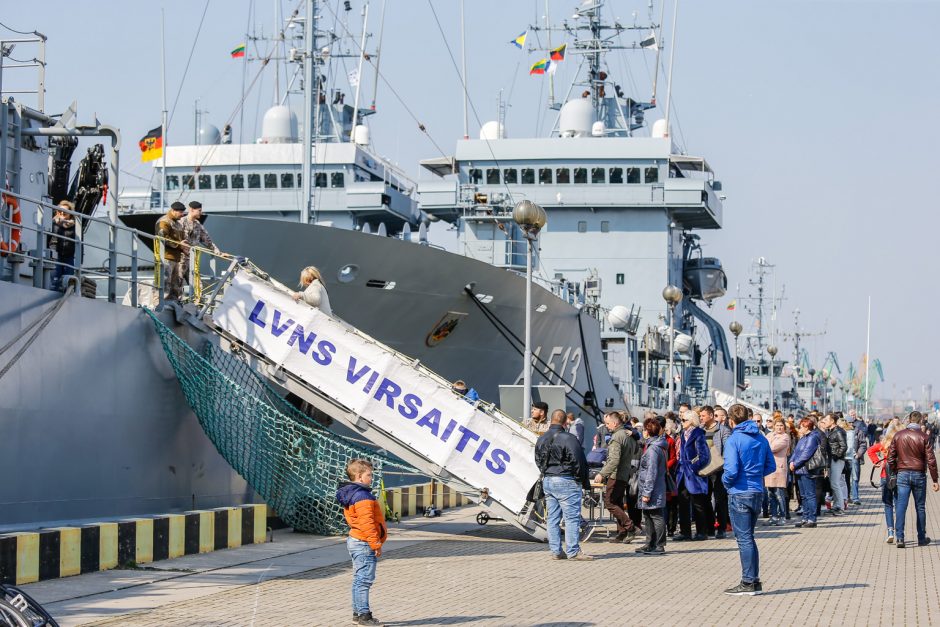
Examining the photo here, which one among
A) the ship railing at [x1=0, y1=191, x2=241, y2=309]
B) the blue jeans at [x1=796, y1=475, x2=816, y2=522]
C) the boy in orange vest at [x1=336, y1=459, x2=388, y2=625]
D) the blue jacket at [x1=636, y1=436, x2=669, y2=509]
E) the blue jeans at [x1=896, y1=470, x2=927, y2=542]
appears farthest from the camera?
the blue jeans at [x1=796, y1=475, x2=816, y2=522]

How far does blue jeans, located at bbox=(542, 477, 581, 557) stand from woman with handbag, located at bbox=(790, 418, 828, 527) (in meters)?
6.10

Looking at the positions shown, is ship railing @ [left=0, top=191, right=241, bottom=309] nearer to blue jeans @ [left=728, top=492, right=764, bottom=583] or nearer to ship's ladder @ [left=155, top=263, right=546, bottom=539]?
ship's ladder @ [left=155, top=263, right=546, bottom=539]

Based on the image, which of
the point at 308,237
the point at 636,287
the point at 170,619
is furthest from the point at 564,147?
the point at 170,619

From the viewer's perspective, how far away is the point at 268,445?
13.4 meters

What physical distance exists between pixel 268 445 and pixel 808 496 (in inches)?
322

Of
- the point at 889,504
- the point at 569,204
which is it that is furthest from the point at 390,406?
the point at 569,204

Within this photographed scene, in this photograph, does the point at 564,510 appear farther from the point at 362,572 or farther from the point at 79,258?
the point at 79,258

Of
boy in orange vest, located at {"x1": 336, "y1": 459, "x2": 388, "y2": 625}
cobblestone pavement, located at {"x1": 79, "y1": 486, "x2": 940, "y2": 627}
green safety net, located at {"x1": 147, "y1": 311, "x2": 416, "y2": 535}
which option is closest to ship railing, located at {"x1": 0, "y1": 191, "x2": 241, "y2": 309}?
green safety net, located at {"x1": 147, "y1": 311, "x2": 416, "y2": 535}

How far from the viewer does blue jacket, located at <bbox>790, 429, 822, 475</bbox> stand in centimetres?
1703

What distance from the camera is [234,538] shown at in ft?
40.2

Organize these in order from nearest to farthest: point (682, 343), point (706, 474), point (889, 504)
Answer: point (889, 504), point (706, 474), point (682, 343)

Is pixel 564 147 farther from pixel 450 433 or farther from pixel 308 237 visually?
pixel 450 433

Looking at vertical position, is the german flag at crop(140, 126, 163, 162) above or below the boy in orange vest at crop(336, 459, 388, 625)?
above

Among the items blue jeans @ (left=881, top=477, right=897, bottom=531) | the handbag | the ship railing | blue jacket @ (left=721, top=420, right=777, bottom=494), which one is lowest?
blue jeans @ (left=881, top=477, right=897, bottom=531)
